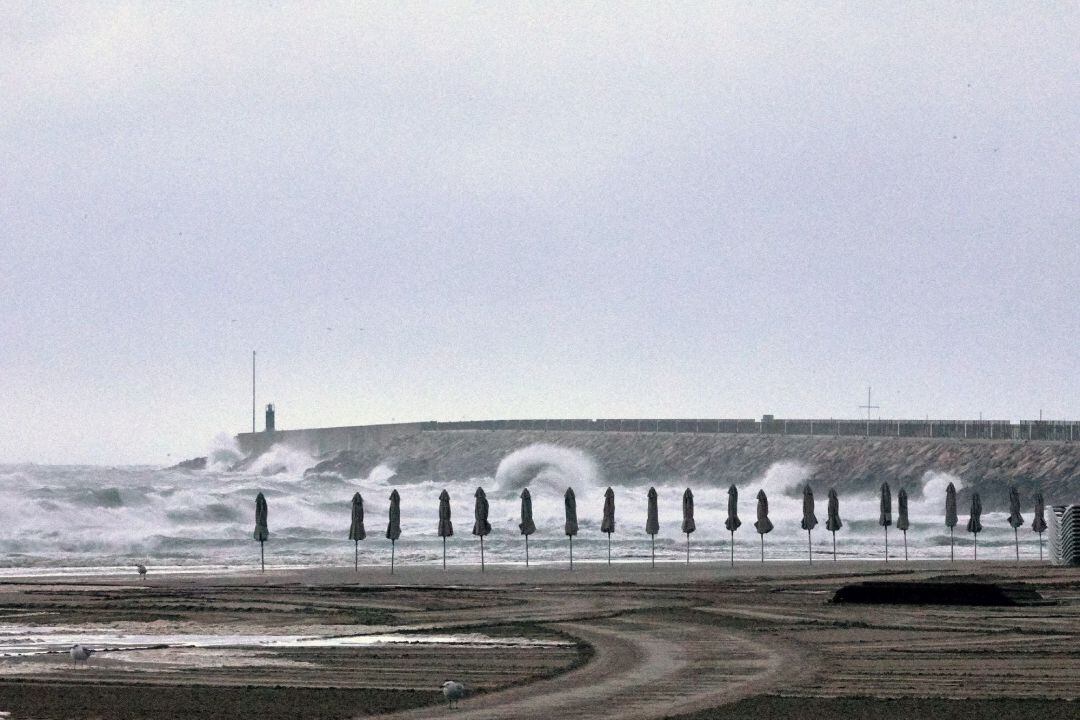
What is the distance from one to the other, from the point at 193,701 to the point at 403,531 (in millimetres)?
54109

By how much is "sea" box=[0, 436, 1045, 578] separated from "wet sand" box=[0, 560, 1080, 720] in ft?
56.4

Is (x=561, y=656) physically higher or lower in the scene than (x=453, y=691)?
lower

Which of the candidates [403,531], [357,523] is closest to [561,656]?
[357,523]

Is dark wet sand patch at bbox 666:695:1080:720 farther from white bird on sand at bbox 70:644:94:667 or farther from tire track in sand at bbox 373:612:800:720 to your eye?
white bird on sand at bbox 70:644:94:667

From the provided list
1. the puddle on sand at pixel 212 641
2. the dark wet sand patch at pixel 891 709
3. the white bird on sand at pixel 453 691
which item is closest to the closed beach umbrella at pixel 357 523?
the puddle on sand at pixel 212 641

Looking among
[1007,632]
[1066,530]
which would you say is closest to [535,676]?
[1007,632]

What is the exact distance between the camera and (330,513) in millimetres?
86438

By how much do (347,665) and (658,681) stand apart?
14.9ft

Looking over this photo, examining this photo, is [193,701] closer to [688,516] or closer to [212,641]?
[212,641]

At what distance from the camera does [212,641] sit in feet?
90.7

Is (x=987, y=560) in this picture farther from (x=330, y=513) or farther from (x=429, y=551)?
(x=330, y=513)

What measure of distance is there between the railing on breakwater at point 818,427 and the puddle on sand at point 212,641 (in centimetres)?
7478

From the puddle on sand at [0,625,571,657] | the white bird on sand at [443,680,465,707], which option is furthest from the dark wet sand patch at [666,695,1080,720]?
the puddle on sand at [0,625,571,657]

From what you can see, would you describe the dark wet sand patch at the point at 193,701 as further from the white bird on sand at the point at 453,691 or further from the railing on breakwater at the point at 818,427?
the railing on breakwater at the point at 818,427
